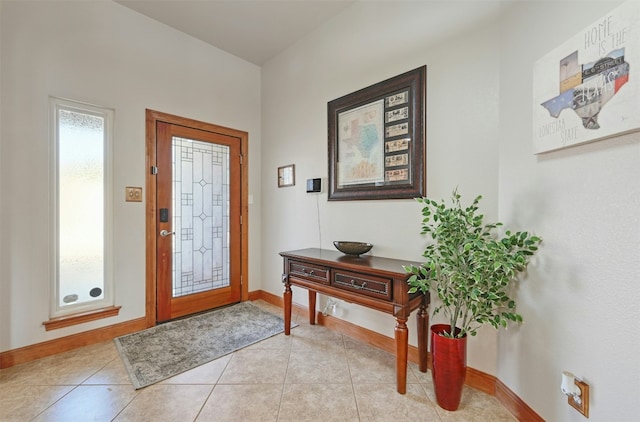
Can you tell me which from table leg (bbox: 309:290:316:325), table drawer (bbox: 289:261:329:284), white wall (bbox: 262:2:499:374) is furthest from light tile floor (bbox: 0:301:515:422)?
table drawer (bbox: 289:261:329:284)

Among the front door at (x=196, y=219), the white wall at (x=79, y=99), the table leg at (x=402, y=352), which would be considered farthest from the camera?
the front door at (x=196, y=219)

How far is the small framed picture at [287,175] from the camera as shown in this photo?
9.93ft

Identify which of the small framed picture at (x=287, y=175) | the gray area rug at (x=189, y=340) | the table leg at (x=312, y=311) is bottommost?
the gray area rug at (x=189, y=340)

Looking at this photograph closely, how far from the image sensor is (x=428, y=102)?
1961 mm

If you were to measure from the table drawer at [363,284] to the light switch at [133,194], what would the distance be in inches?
80.2

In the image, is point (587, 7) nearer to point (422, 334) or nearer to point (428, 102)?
point (428, 102)

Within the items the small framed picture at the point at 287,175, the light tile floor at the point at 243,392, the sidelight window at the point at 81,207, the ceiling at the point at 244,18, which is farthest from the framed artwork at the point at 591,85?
the sidelight window at the point at 81,207

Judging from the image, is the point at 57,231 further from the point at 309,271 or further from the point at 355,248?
the point at 355,248

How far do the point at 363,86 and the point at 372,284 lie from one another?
5.58 feet

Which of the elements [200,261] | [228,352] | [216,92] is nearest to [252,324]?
[228,352]

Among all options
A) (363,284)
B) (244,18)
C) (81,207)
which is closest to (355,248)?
(363,284)

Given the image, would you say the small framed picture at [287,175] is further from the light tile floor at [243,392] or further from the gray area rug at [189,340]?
the light tile floor at [243,392]

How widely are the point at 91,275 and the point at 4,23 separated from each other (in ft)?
6.62

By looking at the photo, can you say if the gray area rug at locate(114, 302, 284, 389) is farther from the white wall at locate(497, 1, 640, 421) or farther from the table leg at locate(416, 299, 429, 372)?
the white wall at locate(497, 1, 640, 421)
